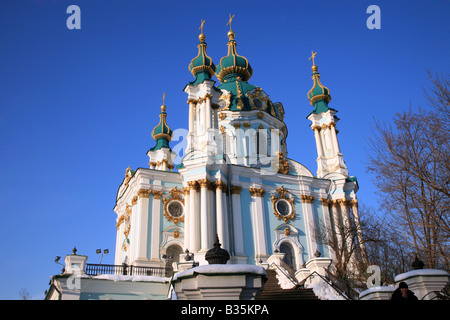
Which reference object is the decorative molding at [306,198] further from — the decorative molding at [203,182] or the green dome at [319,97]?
the green dome at [319,97]

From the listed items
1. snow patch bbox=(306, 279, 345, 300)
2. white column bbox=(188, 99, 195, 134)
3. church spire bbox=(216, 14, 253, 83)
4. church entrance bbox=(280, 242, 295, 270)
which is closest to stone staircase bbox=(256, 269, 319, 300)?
snow patch bbox=(306, 279, 345, 300)

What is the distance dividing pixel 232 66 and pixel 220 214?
16.0 m

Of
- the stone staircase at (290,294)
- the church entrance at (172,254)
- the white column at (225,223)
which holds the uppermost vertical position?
the white column at (225,223)

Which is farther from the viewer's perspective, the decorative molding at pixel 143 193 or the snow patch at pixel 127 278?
the decorative molding at pixel 143 193

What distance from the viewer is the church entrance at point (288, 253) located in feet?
86.7

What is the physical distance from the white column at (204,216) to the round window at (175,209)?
2.40 meters

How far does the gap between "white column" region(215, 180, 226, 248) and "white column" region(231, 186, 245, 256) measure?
1084mm

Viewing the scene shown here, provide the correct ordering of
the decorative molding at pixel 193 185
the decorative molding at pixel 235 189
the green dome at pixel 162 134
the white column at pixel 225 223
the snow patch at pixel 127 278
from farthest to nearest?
the green dome at pixel 162 134, the decorative molding at pixel 235 189, the decorative molding at pixel 193 185, the white column at pixel 225 223, the snow patch at pixel 127 278

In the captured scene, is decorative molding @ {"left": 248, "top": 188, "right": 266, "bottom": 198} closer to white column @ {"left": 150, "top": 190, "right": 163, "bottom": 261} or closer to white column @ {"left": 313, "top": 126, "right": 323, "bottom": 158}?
white column @ {"left": 150, "top": 190, "right": 163, "bottom": 261}

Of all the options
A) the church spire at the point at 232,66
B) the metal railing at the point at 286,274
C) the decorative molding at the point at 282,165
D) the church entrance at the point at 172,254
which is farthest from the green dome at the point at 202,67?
the metal railing at the point at 286,274

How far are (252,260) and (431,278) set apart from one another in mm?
15409

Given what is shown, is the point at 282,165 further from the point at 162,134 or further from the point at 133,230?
the point at 162,134

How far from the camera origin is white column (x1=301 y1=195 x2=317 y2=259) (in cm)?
2717

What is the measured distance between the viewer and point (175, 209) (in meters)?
26.3
